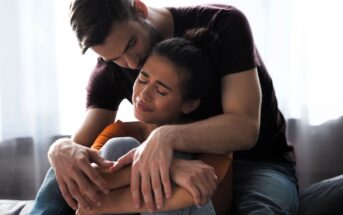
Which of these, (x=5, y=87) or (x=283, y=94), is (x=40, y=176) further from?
(x=283, y=94)

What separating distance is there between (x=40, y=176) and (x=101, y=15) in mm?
972

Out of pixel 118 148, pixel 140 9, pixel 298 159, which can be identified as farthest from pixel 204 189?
pixel 298 159

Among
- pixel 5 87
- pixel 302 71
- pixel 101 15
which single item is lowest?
pixel 5 87

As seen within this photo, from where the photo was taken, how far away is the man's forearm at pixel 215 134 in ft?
4.08

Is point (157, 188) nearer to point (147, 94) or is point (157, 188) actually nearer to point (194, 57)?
point (147, 94)

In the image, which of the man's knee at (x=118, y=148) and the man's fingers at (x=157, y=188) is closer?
the man's fingers at (x=157, y=188)

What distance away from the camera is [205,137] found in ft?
4.16

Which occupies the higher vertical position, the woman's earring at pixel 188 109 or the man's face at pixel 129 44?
the man's face at pixel 129 44

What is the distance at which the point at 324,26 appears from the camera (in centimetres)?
185

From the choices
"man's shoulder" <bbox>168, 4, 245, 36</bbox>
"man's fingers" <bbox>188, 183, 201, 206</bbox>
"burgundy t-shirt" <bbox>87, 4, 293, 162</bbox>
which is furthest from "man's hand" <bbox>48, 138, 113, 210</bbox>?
"man's shoulder" <bbox>168, 4, 245, 36</bbox>

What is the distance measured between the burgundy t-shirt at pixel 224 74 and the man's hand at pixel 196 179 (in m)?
0.32

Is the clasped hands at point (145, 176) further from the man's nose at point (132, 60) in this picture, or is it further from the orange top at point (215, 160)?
the man's nose at point (132, 60)

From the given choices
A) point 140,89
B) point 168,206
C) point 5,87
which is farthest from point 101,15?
point 5,87

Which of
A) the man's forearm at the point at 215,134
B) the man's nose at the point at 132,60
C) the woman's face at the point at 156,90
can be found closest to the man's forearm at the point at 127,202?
the man's forearm at the point at 215,134
